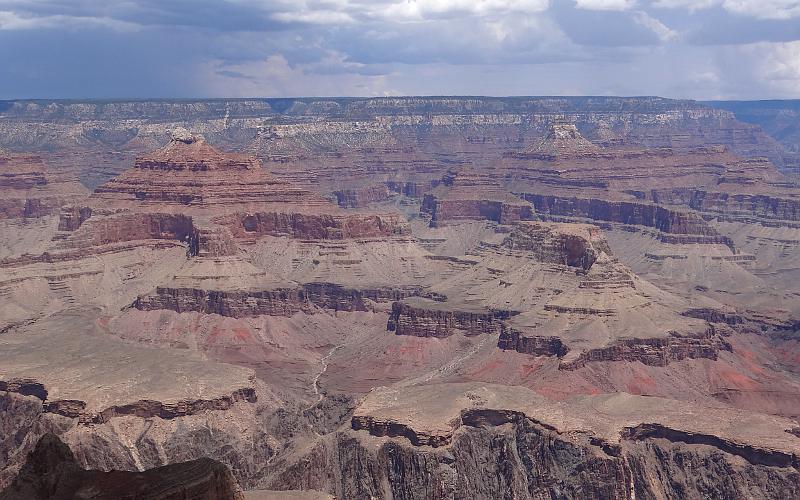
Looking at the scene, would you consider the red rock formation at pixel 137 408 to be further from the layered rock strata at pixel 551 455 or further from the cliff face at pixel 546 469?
the cliff face at pixel 546 469

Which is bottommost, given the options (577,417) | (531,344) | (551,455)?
(551,455)

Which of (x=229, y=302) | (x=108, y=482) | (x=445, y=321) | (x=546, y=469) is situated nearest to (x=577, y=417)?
(x=546, y=469)

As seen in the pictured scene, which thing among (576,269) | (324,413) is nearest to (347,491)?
(324,413)

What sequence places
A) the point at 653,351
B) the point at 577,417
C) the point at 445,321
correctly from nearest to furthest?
the point at 577,417, the point at 653,351, the point at 445,321

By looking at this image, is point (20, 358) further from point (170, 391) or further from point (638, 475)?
point (638, 475)

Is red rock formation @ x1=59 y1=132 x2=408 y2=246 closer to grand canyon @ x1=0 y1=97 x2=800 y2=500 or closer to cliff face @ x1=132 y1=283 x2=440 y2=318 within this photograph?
grand canyon @ x1=0 y1=97 x2=800 y2=500

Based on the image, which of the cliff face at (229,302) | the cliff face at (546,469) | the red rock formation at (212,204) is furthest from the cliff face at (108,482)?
the red rock formation at (212,204)

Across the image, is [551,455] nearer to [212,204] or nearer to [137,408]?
Result: [137,408]
